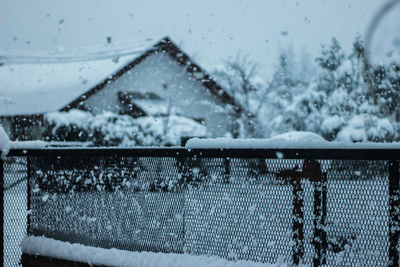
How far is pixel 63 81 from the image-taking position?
19234mm

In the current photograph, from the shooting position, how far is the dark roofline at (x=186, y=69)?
17.0 metres

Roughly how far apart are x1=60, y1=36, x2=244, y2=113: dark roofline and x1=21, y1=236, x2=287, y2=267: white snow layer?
45.0ft

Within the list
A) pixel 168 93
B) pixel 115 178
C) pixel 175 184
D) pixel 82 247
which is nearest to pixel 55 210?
pixel 82 247

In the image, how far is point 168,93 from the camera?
727 inches

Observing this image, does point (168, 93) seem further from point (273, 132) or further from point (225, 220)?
point (225, 220)

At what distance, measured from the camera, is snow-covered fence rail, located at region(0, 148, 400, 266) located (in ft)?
7.06

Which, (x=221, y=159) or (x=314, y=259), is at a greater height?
(x=221, y=159)

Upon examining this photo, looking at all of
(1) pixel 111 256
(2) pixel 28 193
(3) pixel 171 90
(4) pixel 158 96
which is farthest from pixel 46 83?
(1) pixel 111 256

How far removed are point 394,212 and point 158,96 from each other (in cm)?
1636

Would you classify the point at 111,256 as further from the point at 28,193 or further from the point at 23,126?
the point at 23,126

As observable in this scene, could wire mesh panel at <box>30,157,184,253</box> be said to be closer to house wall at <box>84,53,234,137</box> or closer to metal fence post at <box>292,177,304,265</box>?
metal fence post at <box>292,177,304,265</box>

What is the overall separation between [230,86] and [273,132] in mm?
4686

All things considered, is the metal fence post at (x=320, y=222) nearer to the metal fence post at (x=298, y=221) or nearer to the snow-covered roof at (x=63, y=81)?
the metal fence post at (x=298, y=221)

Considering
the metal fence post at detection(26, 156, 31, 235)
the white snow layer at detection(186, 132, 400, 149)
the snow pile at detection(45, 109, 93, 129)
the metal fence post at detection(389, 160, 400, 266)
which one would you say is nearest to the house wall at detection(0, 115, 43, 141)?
the snow pile at detection(45, 109, 93, 129)
